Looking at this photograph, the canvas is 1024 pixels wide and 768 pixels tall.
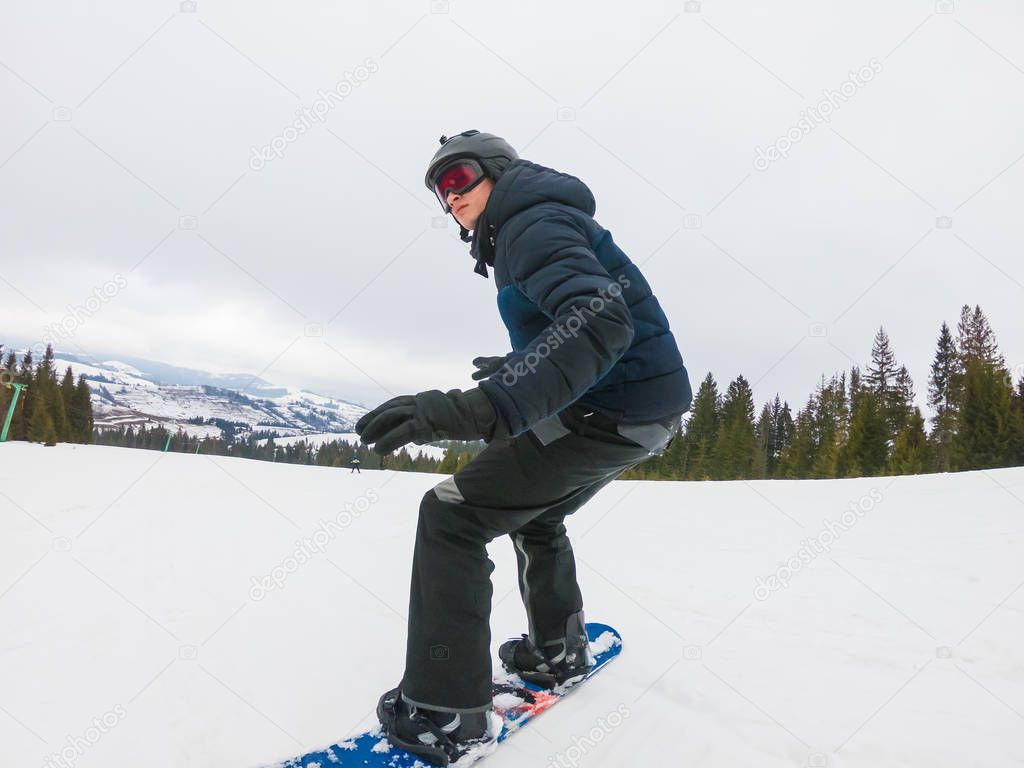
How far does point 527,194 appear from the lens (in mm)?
2039

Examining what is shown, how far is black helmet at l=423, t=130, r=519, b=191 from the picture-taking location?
7.86ft

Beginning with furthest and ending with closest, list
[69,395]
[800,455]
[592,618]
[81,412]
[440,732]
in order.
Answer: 1. [81,412]
2. [69,395]
3. [800,455]
4. [592,618]
5. [440,732]

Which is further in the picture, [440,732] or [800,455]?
[800,455]

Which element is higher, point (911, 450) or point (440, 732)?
point (911, 450)

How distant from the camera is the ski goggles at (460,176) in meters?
2.40

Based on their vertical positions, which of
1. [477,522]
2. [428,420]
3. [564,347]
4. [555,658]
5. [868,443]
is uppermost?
[868,443]

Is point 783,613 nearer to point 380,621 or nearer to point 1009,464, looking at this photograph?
point 380,621

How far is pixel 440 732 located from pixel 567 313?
1.44 meters

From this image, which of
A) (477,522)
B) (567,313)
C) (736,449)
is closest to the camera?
(567,313)

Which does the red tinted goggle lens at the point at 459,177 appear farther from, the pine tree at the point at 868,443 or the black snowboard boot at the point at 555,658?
the pine tree at the point at 868,443

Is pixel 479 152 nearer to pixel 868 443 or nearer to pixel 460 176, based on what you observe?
pixel 460 176

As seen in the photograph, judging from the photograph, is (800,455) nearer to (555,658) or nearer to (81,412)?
(555,658)

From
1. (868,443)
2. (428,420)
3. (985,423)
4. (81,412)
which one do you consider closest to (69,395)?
(81,412)

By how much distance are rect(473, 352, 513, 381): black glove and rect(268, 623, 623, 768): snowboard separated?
4.23 ft
